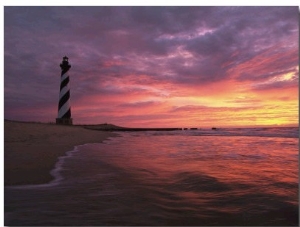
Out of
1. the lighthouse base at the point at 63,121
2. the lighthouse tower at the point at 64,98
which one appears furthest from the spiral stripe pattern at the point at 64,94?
the lighthouse base at the point at 63,121

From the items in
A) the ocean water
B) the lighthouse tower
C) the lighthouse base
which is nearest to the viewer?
the ocean water

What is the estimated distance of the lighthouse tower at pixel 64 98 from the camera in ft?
86.7

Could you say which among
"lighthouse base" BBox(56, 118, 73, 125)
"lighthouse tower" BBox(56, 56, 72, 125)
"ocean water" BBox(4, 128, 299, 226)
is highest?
"lighthouse tower" BBox(56, 56, 72, 125)

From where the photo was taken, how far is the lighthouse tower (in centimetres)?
2644

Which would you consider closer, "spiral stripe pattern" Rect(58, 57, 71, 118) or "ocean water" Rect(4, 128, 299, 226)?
"ocean water" Rect(4, 128, 299, 226)

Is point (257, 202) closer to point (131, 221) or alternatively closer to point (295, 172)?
point (131, 221)

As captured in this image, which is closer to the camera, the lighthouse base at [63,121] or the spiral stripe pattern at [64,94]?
the lighthouse base at [63,121]

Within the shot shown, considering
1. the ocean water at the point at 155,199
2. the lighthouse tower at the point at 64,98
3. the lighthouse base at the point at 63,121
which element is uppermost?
the lighthouse tower at the point at 64,98

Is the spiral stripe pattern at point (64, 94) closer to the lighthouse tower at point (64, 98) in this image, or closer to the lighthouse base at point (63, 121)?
the lighthouse tower at point (64, 98)

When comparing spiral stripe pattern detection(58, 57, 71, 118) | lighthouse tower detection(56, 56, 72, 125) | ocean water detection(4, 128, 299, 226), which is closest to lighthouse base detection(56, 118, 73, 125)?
lighthouse tower detection(56, 56, 72, 125)

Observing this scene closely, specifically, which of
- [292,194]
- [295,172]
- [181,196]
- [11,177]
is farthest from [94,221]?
[295,172]

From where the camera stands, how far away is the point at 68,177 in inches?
201

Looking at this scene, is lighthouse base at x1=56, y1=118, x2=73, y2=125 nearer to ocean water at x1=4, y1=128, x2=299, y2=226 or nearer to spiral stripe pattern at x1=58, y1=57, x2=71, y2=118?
spiral stripe pattern at x1=58, y1=57, x2=71, y2=118

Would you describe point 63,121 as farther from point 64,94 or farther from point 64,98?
point 64,94
